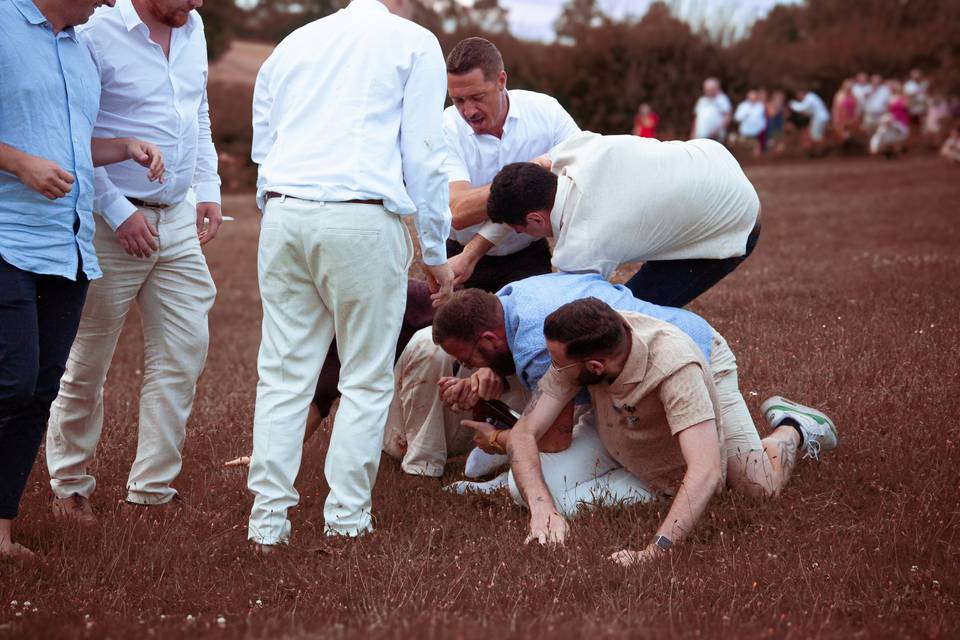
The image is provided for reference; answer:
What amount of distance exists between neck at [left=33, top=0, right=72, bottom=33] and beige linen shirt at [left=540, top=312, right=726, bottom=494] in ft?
8.48

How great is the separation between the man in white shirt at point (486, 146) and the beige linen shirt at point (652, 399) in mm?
1497

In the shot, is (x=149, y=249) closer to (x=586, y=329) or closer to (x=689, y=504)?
(x=586, y=329)

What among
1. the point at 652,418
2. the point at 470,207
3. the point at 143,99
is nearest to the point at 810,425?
the point at 652,418

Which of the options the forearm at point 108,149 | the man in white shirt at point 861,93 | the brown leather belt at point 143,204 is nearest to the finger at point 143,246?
the brown leather belt at point 143,204

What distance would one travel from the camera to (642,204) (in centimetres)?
577

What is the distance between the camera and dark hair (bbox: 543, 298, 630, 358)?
187 inches

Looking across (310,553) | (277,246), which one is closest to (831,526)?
(310,553)

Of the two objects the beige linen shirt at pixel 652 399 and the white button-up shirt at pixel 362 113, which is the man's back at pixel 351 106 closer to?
the white button-up shirt at pixel 362 113

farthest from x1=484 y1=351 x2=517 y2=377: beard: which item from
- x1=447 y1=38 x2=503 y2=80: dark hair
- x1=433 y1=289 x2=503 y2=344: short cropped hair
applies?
x1=447 y1=38 x2=503 y2=80: dark hair

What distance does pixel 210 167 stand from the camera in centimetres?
593

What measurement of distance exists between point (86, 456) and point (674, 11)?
133ft

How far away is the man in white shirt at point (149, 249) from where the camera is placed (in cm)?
521

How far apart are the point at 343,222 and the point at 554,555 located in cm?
166

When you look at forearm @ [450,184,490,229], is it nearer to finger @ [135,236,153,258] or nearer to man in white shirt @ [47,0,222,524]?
man in white shirt @ [47,0,222,524]
